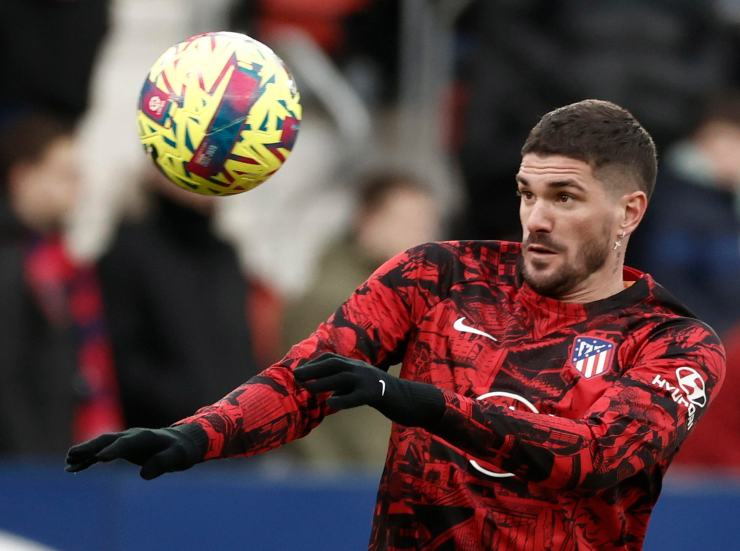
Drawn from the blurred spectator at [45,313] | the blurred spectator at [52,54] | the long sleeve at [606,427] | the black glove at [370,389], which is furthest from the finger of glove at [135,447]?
the blurred spectator at [52,54]

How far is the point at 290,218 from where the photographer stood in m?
10.7

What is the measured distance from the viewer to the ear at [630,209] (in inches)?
203

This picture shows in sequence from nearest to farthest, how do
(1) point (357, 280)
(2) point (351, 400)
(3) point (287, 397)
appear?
(2) point (351, 400)
(3) point (287, 397)
(1) point (357, 280)

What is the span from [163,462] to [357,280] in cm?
453

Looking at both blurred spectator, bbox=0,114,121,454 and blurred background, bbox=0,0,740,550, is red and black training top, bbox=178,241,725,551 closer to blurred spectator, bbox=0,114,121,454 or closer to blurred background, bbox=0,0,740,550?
blurred background, bbox=0,0,740,550

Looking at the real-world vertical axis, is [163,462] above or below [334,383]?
below

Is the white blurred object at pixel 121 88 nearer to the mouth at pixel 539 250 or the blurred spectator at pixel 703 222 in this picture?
the blurred spectator at pixel 703 222

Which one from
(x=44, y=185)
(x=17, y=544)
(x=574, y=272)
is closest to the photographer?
(x=574, y=272)

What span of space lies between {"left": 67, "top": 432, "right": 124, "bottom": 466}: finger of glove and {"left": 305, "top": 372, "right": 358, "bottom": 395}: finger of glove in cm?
58

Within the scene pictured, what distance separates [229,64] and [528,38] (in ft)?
16.7

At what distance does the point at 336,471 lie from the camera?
8727mm

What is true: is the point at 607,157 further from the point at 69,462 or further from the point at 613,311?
the point at 69,462

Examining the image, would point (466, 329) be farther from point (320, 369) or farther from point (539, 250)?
point (320, 369)

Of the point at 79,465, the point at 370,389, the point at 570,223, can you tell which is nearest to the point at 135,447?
the point at 79,465
